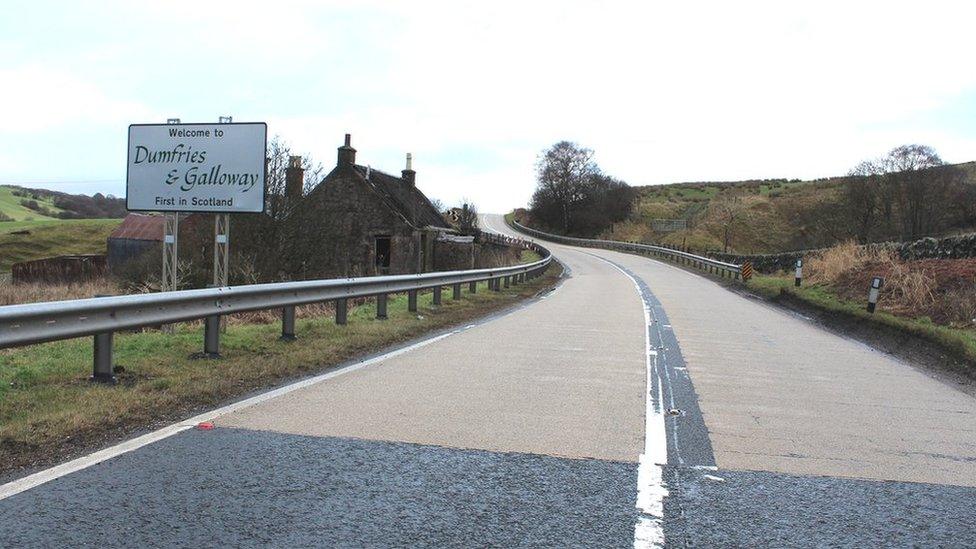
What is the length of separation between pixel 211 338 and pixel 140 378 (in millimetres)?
1514

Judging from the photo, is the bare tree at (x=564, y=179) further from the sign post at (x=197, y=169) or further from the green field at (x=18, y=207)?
the sign post at (x=197, y=169)

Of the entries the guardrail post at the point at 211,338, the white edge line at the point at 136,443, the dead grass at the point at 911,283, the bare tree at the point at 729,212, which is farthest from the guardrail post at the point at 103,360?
the bare tree at the point at 729,212

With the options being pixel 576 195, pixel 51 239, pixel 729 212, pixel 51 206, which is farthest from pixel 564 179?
pixel 51 206

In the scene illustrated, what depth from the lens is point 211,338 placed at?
8.51 metres

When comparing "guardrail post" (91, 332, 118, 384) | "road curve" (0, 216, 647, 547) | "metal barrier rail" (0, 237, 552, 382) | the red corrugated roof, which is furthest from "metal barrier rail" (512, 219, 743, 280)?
the red corrugated roof

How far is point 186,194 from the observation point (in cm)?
1096

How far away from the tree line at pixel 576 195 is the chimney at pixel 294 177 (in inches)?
2613

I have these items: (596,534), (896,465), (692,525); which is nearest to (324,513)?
(596,534)

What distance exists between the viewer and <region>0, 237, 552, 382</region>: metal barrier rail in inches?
235

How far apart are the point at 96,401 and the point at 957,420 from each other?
24.9ft

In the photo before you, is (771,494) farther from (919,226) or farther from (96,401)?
(919,226)

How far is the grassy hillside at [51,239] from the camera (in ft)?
233

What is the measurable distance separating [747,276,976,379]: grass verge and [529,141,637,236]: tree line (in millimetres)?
68102

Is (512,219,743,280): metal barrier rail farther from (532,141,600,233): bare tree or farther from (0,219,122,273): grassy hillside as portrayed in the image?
(0,219,122,273): grassy hillside
